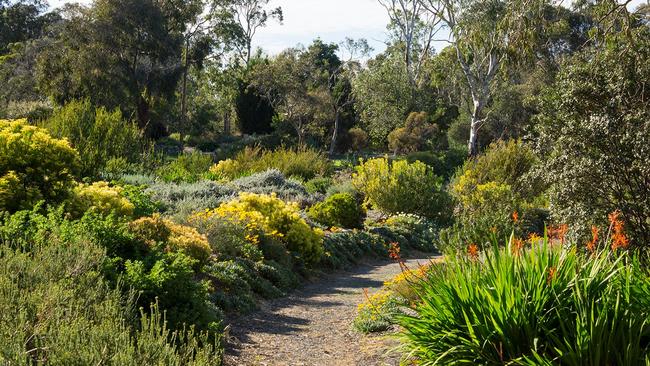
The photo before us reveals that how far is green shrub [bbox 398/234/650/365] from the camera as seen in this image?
4.44 meters

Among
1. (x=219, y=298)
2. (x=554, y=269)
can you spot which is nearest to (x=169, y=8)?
(x=219, y=298)

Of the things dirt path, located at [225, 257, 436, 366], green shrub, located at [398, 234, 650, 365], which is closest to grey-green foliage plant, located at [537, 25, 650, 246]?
green shrub, located at [398, 234, 650, 365]

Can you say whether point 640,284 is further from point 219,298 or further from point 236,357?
point 219,298

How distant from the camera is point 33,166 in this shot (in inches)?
328

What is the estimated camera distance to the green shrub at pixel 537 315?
14.6ft

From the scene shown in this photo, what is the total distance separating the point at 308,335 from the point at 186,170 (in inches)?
556

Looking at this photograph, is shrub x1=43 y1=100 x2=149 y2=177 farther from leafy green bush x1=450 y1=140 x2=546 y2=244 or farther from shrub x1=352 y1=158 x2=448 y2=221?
Result: leafy green bush x1=450 y1=140 x2=546 y2=244

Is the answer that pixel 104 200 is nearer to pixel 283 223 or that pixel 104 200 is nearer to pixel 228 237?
→ pixel 228 237

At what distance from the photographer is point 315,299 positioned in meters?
9.48

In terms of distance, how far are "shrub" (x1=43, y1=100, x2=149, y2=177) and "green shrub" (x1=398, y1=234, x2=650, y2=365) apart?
11132 mm

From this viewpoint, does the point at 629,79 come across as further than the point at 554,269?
Yes

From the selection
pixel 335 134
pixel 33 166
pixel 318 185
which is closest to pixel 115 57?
pixel 335 134

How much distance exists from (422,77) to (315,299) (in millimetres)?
44145

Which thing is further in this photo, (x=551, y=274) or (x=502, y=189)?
(x=502, y=189)
